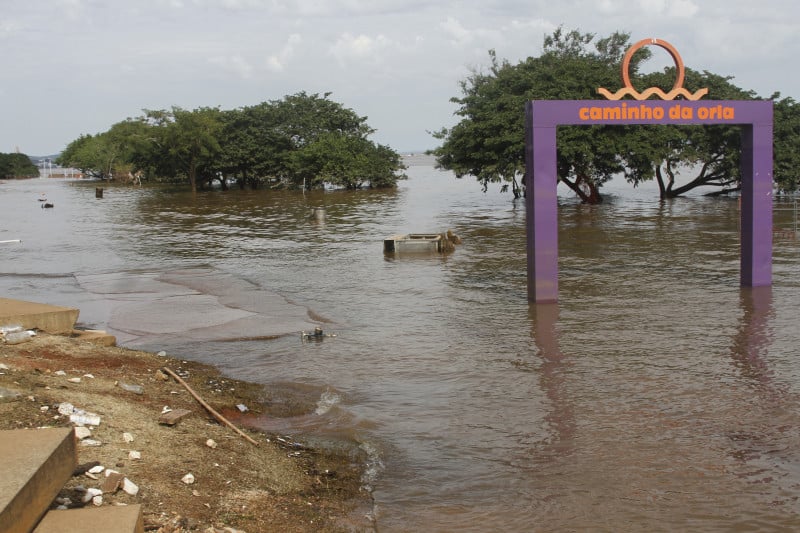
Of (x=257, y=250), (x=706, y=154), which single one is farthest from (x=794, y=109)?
(x=257, y=250)

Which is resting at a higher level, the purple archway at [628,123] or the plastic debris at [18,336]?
the purple archway at [628,123]

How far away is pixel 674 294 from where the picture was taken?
14.8 m

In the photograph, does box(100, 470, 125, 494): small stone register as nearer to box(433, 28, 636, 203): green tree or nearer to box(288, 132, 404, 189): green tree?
box(433, 28, 636, 203): green tree

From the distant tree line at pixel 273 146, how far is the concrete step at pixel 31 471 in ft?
174

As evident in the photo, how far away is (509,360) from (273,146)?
54.2 metres

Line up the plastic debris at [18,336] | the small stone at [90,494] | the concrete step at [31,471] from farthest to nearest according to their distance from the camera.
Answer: the plastic debris at [18,336]
the small stone at [90,494]
the concrete step at [31,471]

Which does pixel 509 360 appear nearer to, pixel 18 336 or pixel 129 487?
pixel 18 336

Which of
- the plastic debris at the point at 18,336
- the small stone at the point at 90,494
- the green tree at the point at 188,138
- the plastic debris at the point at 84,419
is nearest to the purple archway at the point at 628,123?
the plastic debris at the point at 18,336

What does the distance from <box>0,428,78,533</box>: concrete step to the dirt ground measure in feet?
1.41

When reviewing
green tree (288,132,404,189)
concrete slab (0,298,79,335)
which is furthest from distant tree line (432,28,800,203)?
concrete slab (0,298,79,335)

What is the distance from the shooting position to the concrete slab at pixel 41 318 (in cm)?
996

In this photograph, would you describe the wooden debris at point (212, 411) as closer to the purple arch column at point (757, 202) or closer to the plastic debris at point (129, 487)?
the plastic debris at point (129, 487)

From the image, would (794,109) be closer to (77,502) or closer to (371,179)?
(371,179)

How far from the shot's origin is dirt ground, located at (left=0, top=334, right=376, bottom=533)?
210 inches
